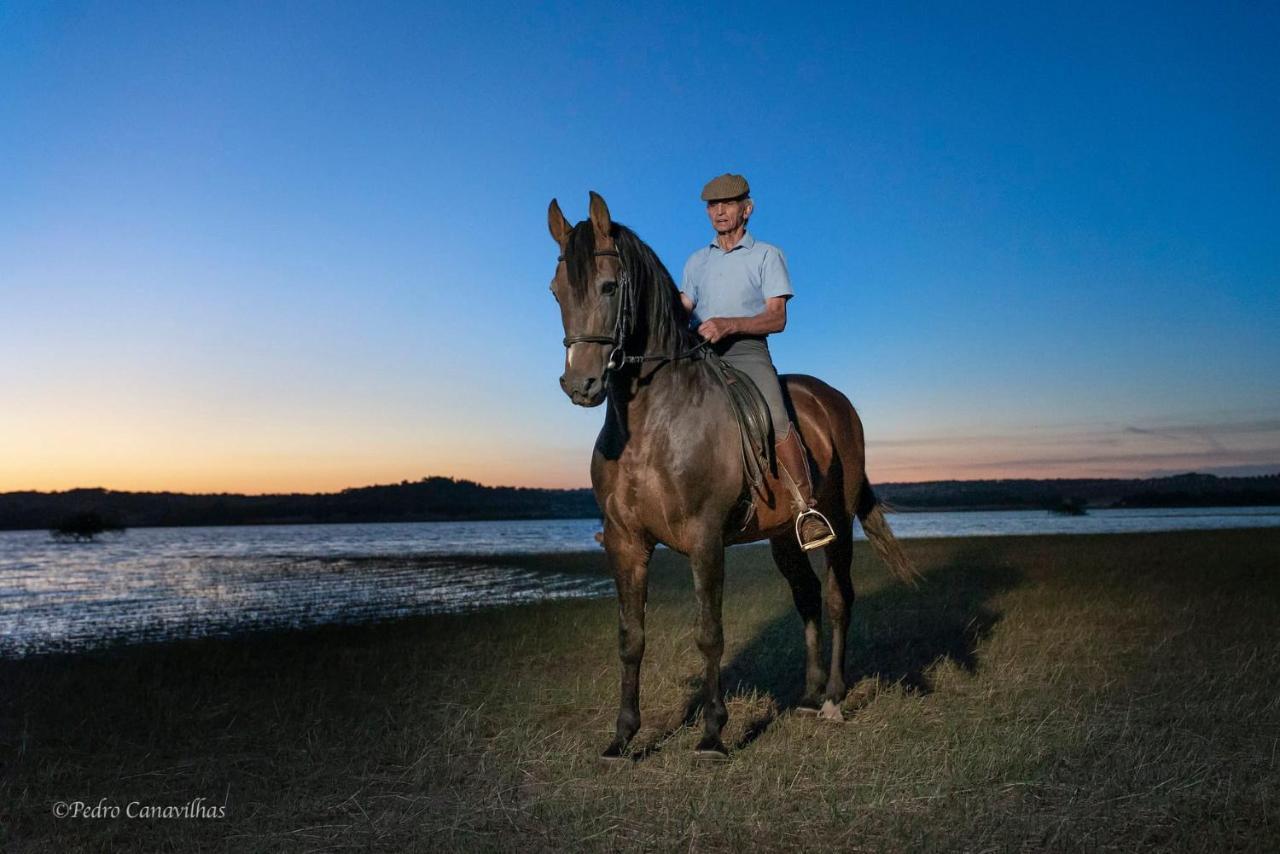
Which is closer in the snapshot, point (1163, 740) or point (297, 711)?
point (1163, 740)

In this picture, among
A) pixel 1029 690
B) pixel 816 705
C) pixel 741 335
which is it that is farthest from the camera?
pixel 1029 690

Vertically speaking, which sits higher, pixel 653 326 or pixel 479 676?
pixel 653 326

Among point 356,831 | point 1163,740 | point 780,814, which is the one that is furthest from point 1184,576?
point 356,831

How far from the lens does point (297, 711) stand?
25.0 ft

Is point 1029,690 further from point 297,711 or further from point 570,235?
point 297,711

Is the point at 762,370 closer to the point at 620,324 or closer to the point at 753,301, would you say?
the point at 753,301

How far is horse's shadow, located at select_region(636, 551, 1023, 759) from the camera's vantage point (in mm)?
7824

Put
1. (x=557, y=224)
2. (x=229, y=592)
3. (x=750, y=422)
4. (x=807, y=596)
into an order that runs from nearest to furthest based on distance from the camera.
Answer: (x=557, y=224)
(x=750, y=422)
(x=807, y=596)
(x=229, y=592)

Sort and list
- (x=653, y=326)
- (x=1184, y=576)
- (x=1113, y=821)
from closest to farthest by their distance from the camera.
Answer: (x=1113, y=821)
(x=653, y=326)
(x=1184, y=576)

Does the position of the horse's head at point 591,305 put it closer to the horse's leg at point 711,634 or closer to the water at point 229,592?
the horse's leg at point 711,634

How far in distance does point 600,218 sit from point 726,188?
4.56ft

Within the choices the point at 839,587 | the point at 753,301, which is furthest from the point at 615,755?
the point at 753,301

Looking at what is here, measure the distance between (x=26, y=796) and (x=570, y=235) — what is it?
4781 millimetres

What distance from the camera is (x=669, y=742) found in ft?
20.7
